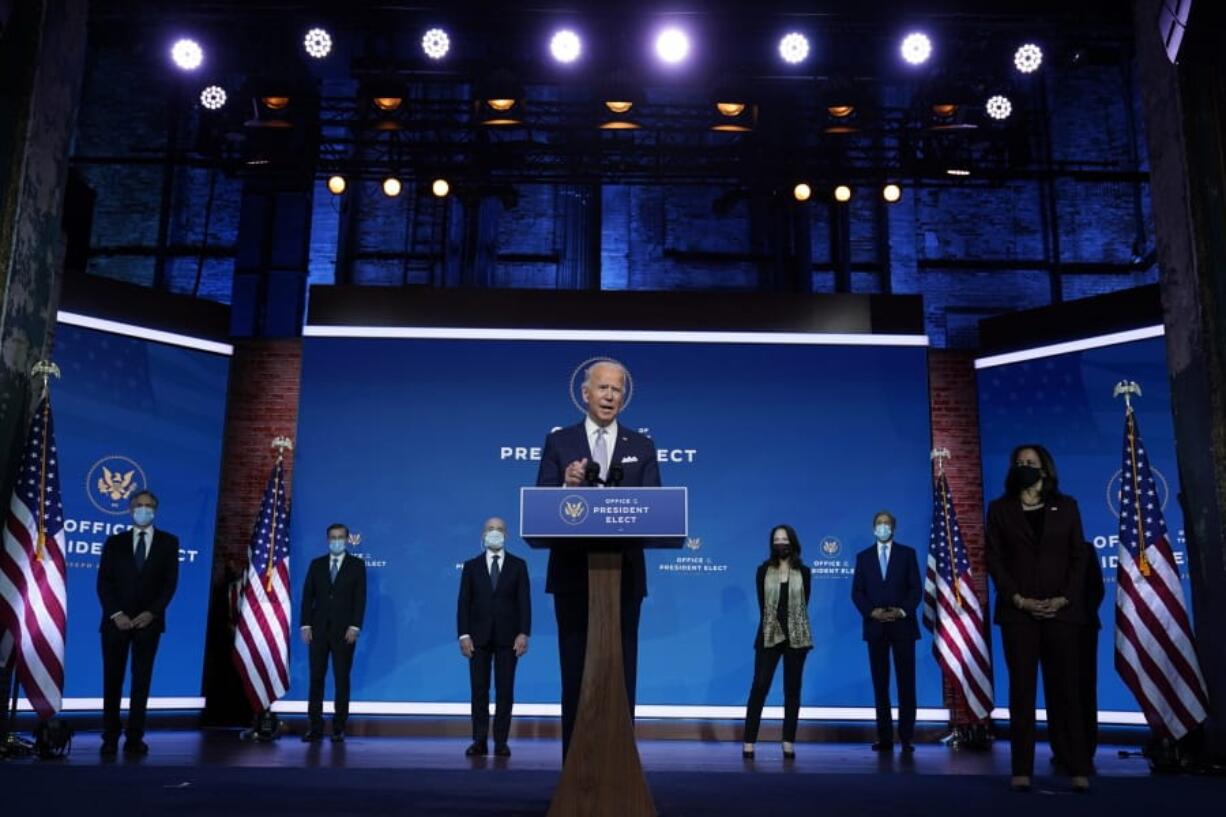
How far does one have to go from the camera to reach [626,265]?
44.2ft

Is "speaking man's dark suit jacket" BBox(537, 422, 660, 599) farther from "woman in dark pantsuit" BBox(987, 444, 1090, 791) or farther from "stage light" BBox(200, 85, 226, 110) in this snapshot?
"stage light" BBox(200, 85, 226, 110)

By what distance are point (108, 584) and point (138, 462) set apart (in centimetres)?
323

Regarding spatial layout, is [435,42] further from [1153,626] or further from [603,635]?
[603,635]

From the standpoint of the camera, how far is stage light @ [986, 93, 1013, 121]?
36.0 ft

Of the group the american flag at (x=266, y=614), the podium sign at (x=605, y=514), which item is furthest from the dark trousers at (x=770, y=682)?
the podium sign at (x=605, y=514)

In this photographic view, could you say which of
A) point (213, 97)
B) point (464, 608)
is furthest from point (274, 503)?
point (213, 97)

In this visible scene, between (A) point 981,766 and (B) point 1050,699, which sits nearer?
(B) point 1050,699

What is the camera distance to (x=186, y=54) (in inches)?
396

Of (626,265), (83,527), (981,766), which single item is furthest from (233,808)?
(626,265)

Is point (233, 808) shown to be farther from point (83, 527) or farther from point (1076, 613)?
point (83, 527)

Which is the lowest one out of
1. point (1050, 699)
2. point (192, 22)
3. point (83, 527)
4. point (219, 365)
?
point (1050, 699)

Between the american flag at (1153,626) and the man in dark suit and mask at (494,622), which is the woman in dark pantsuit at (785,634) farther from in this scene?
the american flag at (1153,626)

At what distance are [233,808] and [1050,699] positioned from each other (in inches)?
138

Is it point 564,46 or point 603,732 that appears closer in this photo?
point 603,732
